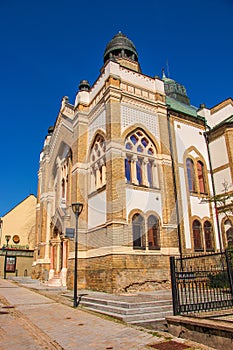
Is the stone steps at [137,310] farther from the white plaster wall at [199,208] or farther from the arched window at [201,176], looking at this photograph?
the arched window at [201,176]

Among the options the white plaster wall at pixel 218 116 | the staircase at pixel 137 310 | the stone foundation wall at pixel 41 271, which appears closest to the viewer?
the staircase at pixel 137 310

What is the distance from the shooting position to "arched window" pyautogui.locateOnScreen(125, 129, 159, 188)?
51.6ft

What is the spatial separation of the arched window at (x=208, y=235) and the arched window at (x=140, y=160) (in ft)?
15.0

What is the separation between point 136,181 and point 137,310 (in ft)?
27.2

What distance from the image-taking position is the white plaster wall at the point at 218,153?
19.0 m

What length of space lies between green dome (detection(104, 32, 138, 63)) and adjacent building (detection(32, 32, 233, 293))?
5380 mm

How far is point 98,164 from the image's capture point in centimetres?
1681

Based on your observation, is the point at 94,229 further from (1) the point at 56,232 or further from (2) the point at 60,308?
(1) the point at 56,232

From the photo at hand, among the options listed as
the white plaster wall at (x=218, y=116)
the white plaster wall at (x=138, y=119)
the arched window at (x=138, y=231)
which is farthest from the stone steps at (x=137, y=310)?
the white plaster wall at (x=218, y=116)

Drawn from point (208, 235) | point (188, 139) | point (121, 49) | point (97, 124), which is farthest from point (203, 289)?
point (121, 49)

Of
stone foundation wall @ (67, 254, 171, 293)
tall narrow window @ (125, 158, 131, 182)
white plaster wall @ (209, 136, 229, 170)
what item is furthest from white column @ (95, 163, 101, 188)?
white plaster wall @ (209, 136, 229, 170)

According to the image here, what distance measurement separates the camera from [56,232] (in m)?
22.0

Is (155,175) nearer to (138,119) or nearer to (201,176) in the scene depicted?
(138,119)

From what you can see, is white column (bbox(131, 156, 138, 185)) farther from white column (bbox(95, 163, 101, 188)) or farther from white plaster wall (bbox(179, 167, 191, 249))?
white plaster wall (bbox(179, 167, 191, 249))
